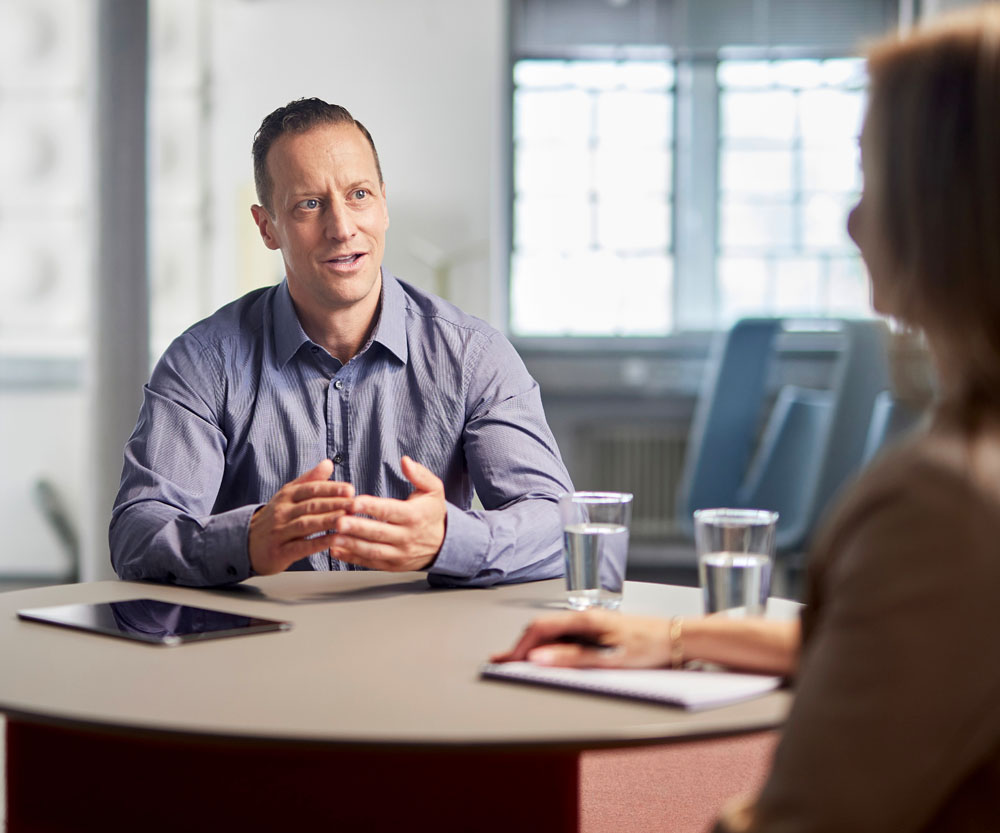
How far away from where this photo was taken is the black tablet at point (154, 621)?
114cm

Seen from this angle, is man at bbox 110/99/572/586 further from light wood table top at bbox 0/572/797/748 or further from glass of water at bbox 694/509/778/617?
glass of water at bbox 694/509/778/617

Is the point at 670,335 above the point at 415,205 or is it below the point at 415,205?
below

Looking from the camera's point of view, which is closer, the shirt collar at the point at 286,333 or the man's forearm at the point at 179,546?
the man's forearm at the point at 179,546

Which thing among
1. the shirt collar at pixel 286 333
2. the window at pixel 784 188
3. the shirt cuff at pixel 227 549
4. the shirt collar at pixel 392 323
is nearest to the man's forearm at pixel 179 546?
the shirt cuff at pixel 227 549

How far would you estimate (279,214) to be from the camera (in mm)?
1971

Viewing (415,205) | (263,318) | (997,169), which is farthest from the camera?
(415,205)

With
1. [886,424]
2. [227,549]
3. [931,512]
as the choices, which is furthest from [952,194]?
[886,424]

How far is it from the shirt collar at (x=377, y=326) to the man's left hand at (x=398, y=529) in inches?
19.8

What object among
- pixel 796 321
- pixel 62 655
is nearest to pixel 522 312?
pixel 796 321

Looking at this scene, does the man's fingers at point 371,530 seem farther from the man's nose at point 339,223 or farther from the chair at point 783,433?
the chair at point 783,433

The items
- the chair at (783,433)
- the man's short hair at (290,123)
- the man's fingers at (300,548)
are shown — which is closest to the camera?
the man's fingers at (300,548)

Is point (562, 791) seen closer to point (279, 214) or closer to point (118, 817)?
point (118, 817)

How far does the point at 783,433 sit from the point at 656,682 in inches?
131

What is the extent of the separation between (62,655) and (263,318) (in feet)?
2.95
